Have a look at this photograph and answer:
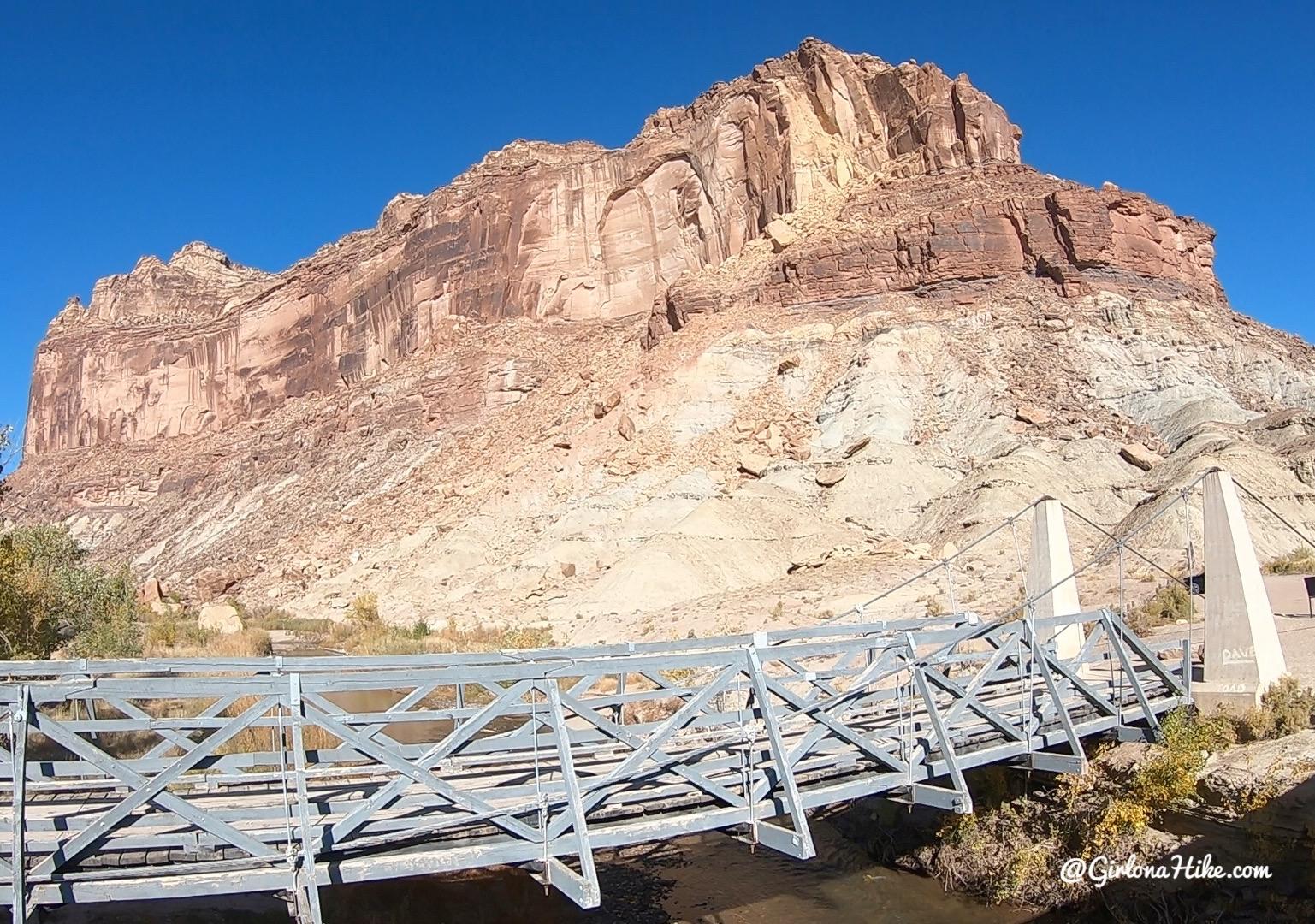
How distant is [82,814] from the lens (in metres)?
8.46

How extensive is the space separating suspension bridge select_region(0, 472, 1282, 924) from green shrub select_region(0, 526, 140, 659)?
255 inches

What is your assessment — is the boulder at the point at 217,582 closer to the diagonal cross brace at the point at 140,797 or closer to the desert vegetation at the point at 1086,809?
the desert vegetation at the point at 1086,809

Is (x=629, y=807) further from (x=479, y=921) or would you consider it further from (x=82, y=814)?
(x=82, y=814)

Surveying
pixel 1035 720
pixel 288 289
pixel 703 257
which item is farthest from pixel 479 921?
pixel 288 289

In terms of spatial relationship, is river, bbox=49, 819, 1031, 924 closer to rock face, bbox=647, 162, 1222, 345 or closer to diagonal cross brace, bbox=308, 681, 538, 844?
diagonal cross brace, bbox=308, 681, 538, 844

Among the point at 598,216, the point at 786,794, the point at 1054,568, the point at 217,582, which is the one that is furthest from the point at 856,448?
the point at 598,216

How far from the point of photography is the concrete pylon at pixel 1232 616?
1265 cm

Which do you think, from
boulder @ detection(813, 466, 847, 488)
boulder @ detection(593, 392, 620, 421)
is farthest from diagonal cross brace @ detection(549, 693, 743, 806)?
boulder @ detection(593, 392, 620, 421)

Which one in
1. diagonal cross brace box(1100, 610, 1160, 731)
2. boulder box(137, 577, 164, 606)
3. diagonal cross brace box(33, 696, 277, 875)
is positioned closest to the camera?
diagonal cross brace box(33, 696, 277, 875)

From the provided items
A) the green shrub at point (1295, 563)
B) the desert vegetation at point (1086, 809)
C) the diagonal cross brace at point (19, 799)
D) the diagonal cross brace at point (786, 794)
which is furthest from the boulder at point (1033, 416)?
the diagonal cross brace at point (19, 799)

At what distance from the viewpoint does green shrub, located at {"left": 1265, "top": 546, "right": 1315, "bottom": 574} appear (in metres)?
23.8

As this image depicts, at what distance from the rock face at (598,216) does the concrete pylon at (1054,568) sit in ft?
150

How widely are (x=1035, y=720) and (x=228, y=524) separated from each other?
6251cm

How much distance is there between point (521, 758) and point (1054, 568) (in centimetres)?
918
